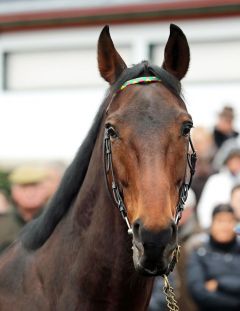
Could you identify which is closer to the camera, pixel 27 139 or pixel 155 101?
pixel 155 101

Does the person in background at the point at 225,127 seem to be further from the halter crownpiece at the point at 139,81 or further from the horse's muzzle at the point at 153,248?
the horse's muzzle at the point at 153,248

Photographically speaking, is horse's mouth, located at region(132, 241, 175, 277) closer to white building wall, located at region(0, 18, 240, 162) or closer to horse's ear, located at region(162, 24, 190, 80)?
horse's ear, located at region(162, 24, 190, 80)

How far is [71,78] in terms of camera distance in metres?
11.2

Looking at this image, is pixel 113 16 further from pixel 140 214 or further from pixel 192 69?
pixel 140 214

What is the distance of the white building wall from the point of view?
393 inches

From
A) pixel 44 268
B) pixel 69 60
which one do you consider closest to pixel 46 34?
pixel 69 60

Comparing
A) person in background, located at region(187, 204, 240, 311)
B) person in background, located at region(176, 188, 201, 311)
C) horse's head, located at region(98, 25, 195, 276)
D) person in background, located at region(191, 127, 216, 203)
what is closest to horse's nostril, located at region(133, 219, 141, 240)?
horse's head, located at region(98, 25, 195, 276)

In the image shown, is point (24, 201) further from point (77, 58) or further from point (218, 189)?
point (77, 58)

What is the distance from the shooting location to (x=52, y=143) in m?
10.3

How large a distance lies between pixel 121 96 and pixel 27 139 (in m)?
7.03

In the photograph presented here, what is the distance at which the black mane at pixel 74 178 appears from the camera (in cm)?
371

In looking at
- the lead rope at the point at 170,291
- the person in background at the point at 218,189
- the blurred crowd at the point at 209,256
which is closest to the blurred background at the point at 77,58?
the person in background at the point at 218,189

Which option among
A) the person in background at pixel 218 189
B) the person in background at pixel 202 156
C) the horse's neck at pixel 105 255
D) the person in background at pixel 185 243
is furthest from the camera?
the person in background at pixel 202 156

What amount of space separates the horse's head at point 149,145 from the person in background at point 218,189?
361 centimetres
